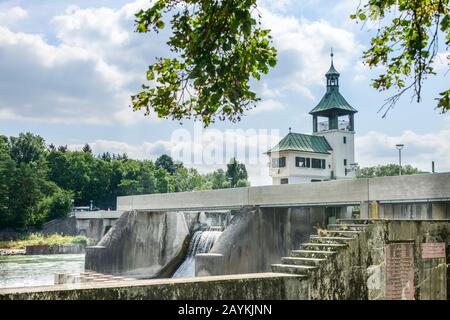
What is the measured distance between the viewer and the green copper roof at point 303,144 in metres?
50.5

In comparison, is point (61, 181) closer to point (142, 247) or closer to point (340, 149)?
point (340, 149)

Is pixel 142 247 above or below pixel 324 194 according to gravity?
below

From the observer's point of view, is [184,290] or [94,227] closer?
[184,290]

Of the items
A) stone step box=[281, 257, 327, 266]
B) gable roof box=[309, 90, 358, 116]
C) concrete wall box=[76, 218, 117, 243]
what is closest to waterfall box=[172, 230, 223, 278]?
stone step box=[281, 257, 327, 266]

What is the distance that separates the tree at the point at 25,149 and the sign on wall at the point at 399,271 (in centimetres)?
8645

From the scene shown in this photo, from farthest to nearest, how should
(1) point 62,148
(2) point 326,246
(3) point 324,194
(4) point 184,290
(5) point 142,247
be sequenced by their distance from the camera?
(1) point 62,148
(5) point 142,247
(3) point 324,194
(2) point 326,246
(4) point 184,290

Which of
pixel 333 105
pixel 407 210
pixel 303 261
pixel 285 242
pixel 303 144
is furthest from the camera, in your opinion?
pixel 333 105

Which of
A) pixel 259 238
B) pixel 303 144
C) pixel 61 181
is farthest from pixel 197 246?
pixel 61 181

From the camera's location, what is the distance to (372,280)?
387 inches

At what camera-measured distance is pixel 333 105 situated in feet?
183

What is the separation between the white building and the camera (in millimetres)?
50312

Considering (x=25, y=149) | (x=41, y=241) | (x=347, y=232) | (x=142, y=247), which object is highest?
(x=25, y=149)

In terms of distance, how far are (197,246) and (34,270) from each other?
41.8ft

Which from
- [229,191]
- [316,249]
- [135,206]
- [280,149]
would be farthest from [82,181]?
[316,249]
